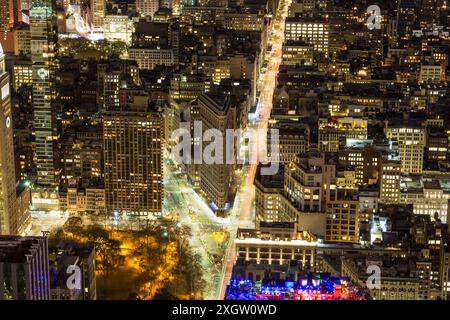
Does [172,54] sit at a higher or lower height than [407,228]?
higher

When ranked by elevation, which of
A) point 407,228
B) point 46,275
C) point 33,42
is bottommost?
point 407,228

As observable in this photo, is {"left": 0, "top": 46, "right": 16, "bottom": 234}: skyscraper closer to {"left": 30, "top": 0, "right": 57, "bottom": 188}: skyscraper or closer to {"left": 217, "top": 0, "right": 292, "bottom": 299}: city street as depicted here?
{"left": 30, "top": 0, "right": 57, "bottom": 188}: skyscraper

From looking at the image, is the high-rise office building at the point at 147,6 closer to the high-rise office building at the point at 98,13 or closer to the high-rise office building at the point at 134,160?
the high-rise office building at the point at 98,13

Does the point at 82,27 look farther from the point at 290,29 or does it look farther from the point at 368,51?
the point at 368,51

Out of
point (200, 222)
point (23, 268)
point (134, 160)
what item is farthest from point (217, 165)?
point (23, 268)

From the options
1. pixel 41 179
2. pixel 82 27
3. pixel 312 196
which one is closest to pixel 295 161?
pixel 312 196

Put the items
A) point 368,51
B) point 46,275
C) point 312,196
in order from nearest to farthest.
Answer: point 46,275 → point 312,196 → point 368,51

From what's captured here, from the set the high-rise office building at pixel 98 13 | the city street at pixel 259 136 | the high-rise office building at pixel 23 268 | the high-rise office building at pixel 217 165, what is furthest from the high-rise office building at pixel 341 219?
the high-rise office building at pixel 98 13
